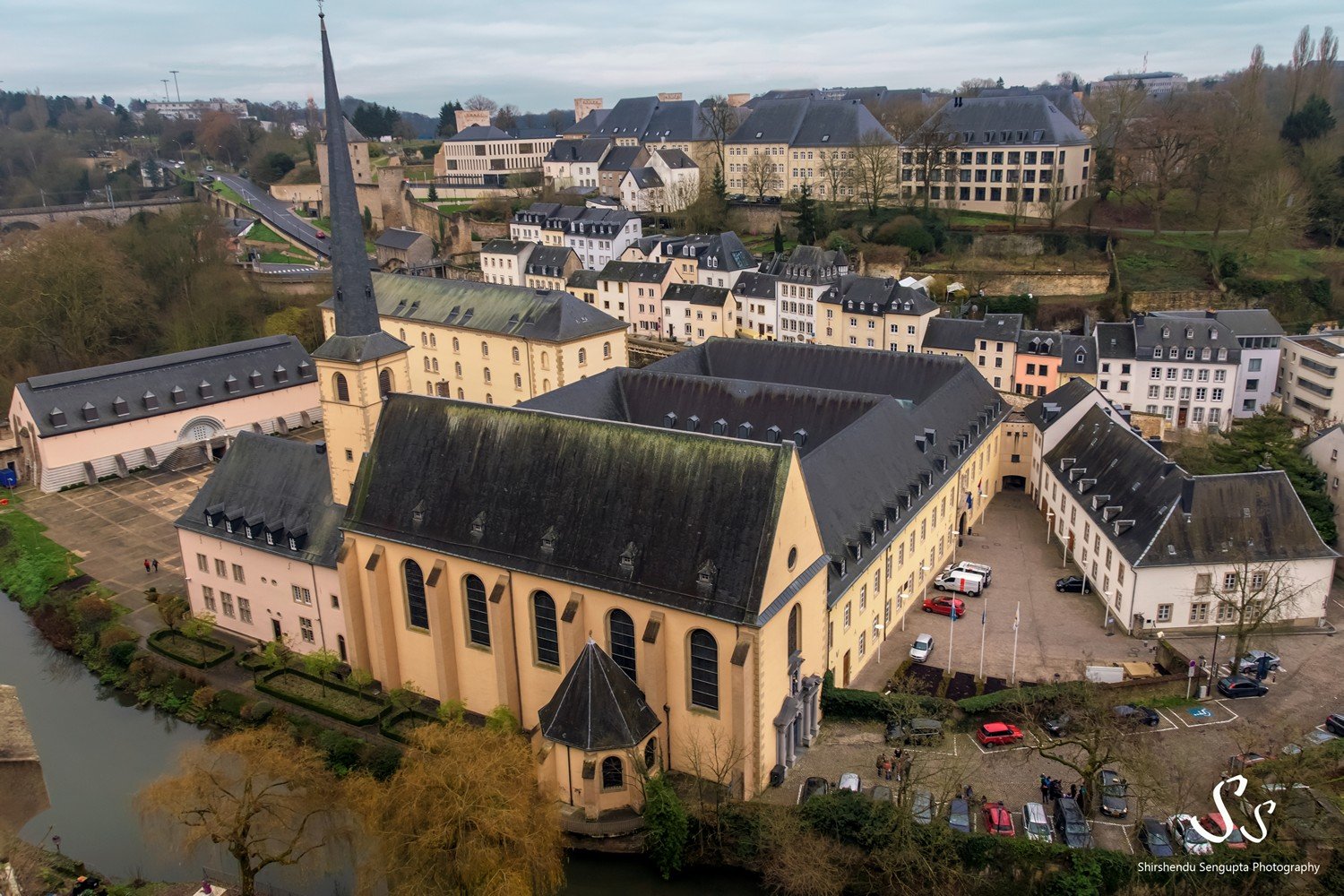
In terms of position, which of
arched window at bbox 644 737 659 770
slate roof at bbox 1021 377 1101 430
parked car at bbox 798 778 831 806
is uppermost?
slate roof at bbox 1021 377 1101 430

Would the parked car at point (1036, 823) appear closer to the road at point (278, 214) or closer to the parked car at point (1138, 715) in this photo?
the parked car at point (1138, 715)

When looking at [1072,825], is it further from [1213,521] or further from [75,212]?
[75,212]

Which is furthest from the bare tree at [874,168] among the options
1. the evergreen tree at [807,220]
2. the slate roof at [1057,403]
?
the slate roof at [1057,403]

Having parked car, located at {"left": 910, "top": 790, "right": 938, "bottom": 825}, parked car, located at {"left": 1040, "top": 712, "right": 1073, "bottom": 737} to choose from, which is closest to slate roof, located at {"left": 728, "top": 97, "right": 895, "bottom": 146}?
parked car, located at {"left": 1040, "top": 712, "right": 1073, "bottom": 737}

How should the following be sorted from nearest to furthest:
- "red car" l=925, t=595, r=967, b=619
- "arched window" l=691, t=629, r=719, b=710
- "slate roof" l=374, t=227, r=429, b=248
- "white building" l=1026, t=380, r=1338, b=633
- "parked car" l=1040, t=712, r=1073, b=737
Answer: "arched window" l=691, t=629, r=719, b=710 < "parked car" l=1040, t=712, r=1073, b=737 < "white building" l=1026, t=380, r=1338, b=633 < "red car" l=925, t=595, r=967, b=619 < "slate roof" l=374, t=227, r=429, b=248

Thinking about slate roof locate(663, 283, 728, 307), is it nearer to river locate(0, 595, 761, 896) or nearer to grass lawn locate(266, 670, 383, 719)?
grass lawn locate(266, 670, 383, 719)

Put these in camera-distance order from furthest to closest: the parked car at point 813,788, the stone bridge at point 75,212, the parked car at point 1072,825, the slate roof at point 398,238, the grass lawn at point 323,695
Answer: the stone bridge at point 75,212 → the slate roof at point 398,238 → the grass lawn at point 323,695 → the parked car at point 813,788 → the parked car at point 1072,825
